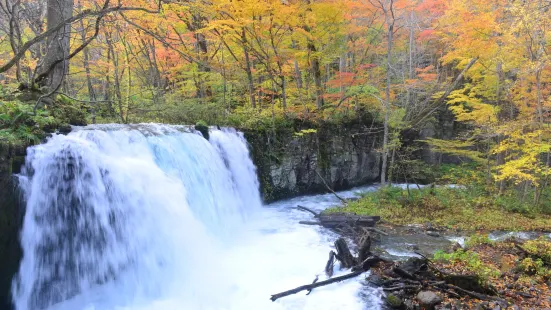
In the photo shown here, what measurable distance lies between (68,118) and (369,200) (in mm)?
9245

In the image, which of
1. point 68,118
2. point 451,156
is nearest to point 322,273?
point 68,118

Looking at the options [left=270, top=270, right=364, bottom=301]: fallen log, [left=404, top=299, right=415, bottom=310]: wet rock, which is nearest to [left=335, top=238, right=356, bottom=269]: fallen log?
[left=270, top=270, right=364, bottom=301]: fallen log

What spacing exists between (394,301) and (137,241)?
4581mm

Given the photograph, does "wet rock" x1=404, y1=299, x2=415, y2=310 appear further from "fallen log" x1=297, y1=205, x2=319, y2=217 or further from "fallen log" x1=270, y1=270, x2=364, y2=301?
"fallen log" x1=297, y1=205, x2=319, y2=217

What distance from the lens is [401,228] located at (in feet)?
29.6

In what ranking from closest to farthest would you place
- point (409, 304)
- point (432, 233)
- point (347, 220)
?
point (409, 304)
point (432, 233)
point (347, 220)

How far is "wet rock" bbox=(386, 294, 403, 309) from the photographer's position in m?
4.85

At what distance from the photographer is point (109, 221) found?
19.2 feet

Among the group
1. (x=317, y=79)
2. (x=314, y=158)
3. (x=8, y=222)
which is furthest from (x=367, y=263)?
(x=317, y=79)

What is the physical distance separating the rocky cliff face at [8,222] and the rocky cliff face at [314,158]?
813 centimetres

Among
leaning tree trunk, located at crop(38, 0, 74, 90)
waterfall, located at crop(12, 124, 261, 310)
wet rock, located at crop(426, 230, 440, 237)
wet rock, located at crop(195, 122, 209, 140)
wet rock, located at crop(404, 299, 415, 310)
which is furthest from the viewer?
wet rock, located at crop(195, 122, 209, 140)

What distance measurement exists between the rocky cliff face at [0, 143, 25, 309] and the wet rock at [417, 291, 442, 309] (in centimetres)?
586

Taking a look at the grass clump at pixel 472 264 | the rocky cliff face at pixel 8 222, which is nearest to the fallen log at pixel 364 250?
the grass clump at pixel 472 264

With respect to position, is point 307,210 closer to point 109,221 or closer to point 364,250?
point 364,250
